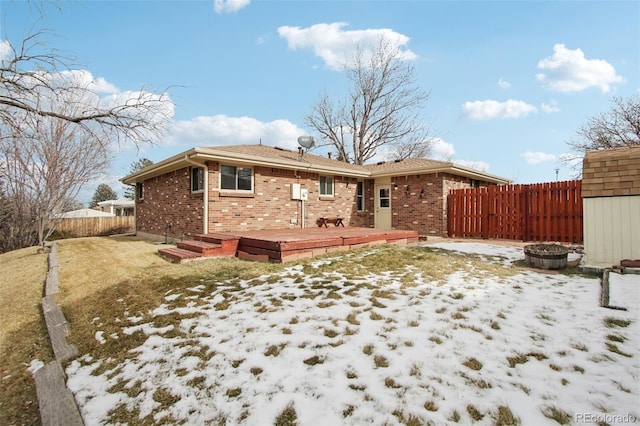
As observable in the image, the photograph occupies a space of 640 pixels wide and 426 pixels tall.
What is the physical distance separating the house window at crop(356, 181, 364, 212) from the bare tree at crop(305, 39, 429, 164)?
1177cm

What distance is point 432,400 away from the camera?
6.61ft

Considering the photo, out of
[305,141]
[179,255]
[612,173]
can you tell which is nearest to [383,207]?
[305,141]

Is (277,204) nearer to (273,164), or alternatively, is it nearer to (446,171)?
(273,164)

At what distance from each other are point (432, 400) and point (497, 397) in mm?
426

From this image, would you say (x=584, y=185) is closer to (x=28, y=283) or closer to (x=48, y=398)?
(x=48, y=398)

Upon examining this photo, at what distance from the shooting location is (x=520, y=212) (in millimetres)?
10281

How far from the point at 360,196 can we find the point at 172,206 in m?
7.82

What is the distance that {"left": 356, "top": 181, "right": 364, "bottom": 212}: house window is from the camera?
540 inches

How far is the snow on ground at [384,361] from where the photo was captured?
6.48 ft

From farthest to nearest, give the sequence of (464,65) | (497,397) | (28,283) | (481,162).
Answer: (481,162)
(464,65)
(28,283)
(497,397)

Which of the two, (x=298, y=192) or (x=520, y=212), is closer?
(x=520, y=212)

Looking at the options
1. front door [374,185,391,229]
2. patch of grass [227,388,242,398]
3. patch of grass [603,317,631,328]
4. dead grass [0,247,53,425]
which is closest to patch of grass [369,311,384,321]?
patch of grass [227,388,242,398]

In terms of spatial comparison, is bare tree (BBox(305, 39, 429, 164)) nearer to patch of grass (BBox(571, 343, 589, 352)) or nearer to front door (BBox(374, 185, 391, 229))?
front door (BBox(374, 185, 391, 229))

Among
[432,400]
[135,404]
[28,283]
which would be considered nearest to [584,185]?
[432,400]
